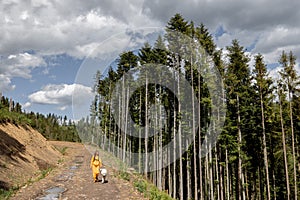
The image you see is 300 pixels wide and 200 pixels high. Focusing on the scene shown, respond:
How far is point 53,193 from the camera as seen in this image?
1212 centimetres

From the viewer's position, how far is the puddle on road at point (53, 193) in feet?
36.7

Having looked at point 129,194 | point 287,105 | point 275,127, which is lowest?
point 129,194

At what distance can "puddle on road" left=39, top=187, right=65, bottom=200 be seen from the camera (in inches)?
440

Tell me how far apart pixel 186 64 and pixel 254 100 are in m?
8.33

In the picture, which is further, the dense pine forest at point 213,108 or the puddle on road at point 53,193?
the dense pine forest at point 213,108

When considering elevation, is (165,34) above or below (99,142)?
above

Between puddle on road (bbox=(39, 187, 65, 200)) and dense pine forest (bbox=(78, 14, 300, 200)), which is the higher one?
dense pine forest (bbox=(78, 14, 300, 200))

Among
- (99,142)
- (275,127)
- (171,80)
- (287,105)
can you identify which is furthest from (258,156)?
(99,142)

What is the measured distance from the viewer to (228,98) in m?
26.7

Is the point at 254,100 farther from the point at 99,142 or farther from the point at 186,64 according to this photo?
the point at 99,142

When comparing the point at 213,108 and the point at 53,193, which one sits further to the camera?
the point at 213,108

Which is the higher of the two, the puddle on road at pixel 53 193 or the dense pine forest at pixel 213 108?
the dense pine forest at pixel 213 108

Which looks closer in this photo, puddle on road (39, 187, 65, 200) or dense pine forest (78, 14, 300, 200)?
puddle on road (39, 187, 65, 200)

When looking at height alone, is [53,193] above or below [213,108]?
below
